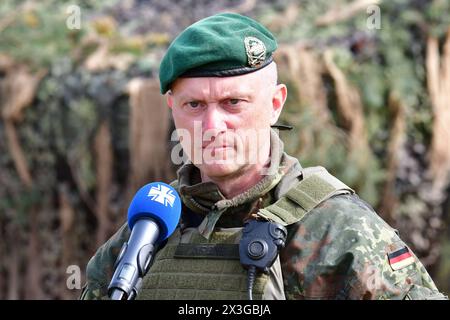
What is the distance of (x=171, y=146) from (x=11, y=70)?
163cm

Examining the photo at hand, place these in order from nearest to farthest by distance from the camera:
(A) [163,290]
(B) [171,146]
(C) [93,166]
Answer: (A) [163,290] → (B) [171,146] → (C) [93,166]

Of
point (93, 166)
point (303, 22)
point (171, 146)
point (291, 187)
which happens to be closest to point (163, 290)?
point (291, 187)

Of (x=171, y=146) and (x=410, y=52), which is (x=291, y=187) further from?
(x=410, y=52)

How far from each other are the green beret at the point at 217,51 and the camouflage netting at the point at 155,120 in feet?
10.4

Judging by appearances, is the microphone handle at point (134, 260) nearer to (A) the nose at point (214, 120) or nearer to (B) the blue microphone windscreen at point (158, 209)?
(B) the blue microphone windscreen at point (158, 209)

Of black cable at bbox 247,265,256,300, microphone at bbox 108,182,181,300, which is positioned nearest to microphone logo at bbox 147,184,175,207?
microphone at bbox 108,182,181,300

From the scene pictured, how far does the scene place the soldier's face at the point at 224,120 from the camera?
2.54 meters

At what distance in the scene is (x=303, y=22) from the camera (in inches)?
271

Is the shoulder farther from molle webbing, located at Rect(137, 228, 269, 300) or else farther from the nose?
the nose

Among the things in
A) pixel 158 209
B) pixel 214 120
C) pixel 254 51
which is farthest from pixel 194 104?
pixel 158 209

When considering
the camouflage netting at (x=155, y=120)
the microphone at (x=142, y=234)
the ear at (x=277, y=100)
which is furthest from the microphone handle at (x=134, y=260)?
the camouflage netting at (x=155, y=120)

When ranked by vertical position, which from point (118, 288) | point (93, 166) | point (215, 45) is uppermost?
point (215, 45)

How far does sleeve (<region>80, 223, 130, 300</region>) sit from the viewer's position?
2777mm

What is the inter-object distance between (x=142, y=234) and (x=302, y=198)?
1.56 feet
